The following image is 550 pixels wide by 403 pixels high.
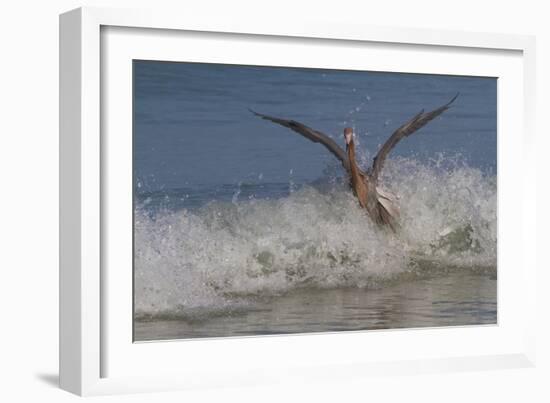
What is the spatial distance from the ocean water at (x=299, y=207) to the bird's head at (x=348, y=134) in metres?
0.04

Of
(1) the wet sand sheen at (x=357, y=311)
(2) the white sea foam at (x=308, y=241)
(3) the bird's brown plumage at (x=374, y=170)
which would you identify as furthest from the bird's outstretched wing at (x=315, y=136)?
(1) the wet sand sheen at (x=357, y=311)

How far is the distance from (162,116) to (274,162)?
0.77m

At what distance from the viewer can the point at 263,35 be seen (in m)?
8.61

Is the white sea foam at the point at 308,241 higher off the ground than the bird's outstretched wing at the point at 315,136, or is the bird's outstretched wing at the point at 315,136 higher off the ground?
the bird's outstretched wing at the point at 315,136

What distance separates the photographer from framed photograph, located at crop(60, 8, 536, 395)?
27.1 feet

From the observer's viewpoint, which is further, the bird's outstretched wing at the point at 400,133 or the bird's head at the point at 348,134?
the bird's outstretched wing at the point at 400,133

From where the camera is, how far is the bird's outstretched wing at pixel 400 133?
29.7ft

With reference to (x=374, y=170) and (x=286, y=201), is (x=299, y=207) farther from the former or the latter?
(x=374, y=170)

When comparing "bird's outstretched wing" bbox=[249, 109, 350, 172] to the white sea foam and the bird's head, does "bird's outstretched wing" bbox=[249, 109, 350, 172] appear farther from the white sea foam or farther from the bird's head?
the white sea foam

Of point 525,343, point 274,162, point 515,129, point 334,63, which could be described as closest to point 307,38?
point 334,63

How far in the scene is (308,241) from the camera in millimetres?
8836

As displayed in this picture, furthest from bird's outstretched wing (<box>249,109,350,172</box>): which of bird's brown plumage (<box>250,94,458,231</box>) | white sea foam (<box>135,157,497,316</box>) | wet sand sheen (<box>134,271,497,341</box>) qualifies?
wet sand sheen (<box>134,271,497,341</box>)

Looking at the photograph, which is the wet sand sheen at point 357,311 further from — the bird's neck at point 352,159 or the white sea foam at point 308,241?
the bird's neck at point 352,159

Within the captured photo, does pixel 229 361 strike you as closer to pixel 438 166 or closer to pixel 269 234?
pixel 269 234
